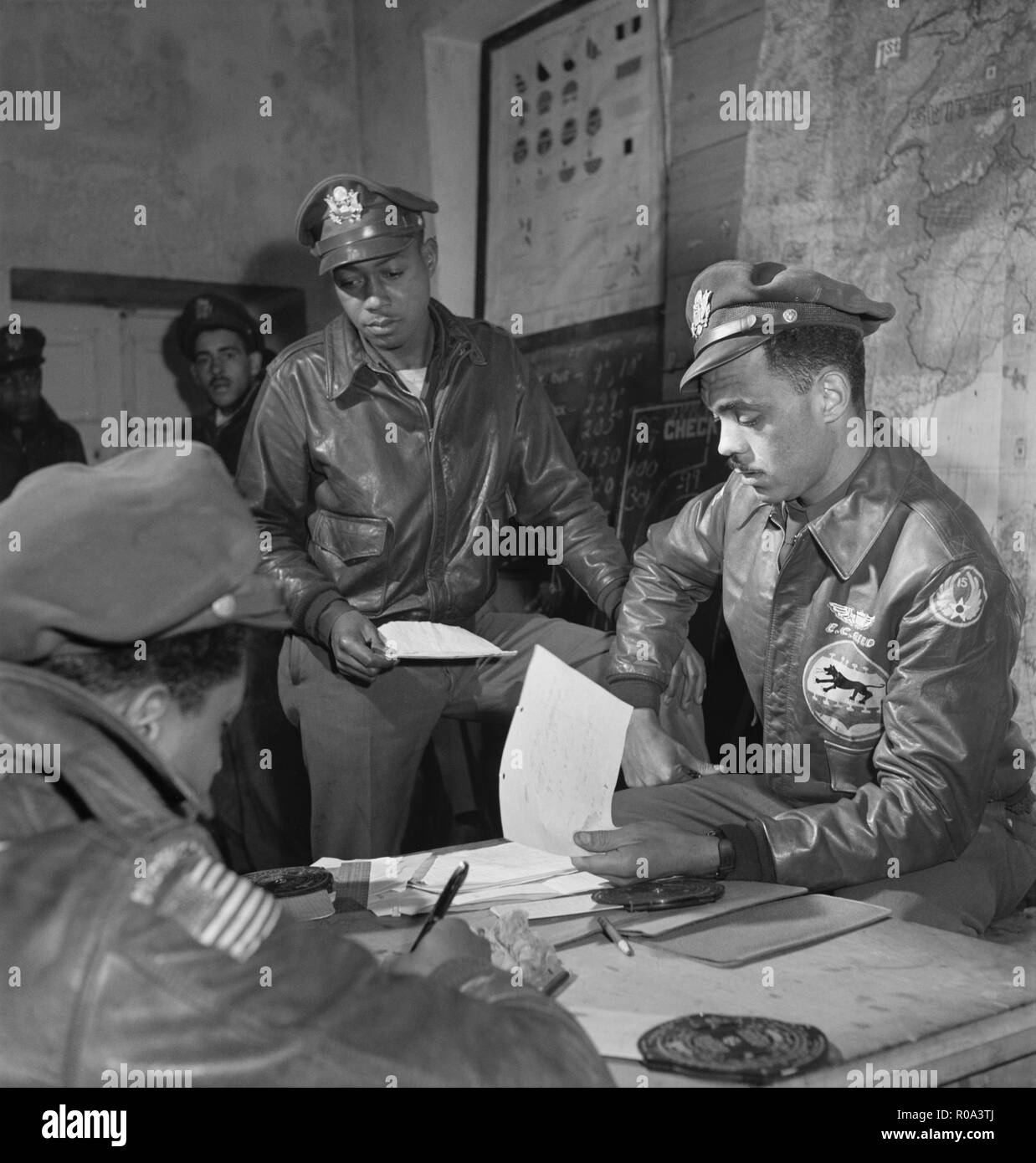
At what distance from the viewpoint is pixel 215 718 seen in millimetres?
1238

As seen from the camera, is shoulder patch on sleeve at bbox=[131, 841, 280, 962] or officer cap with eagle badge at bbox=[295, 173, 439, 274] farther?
officer cap with eagle badge at bbox=[295, 173, 439, 274]

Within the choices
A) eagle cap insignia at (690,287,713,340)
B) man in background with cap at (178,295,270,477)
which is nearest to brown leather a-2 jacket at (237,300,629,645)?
eagle cap insignia at (690,287,713,340)

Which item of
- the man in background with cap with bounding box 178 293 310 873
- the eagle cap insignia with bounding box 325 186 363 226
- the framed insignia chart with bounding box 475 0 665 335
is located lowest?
the man in background with cap with bounding box 178 293 310 873

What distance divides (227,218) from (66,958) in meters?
5.55

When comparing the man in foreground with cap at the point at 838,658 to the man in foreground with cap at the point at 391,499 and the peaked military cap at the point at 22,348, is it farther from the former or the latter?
the peaked military cap at the point at 22,348

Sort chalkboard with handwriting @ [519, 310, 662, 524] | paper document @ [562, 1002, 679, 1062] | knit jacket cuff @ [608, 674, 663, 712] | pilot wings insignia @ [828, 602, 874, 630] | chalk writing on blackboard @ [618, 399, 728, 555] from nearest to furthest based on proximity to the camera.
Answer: paper document @ [562, 1002, 679, 1062]
pilot wings insignia @ [828, 602, 874, 630]
knit jacket cuff @ [608, 674, 663, 712]
chalk writing on blackboard @ [618, 399, 728, 555]
chalkboard with handwriting @ [519, 310, 662, 524]

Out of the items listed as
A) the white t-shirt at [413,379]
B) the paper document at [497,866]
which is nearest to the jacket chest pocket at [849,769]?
the paper document at [497,866]

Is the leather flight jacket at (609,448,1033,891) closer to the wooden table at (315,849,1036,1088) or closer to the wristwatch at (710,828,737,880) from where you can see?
the wristwatch at (710,828,737,880)

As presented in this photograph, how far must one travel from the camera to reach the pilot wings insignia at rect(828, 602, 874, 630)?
2.32 m

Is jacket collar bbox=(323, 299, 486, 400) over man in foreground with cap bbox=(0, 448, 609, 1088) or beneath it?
over

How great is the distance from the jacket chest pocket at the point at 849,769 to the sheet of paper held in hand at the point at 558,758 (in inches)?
19.5

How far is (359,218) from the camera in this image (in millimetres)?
3611

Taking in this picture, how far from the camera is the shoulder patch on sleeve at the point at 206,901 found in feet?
3.33

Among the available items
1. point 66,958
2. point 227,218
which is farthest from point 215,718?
point 227,218
